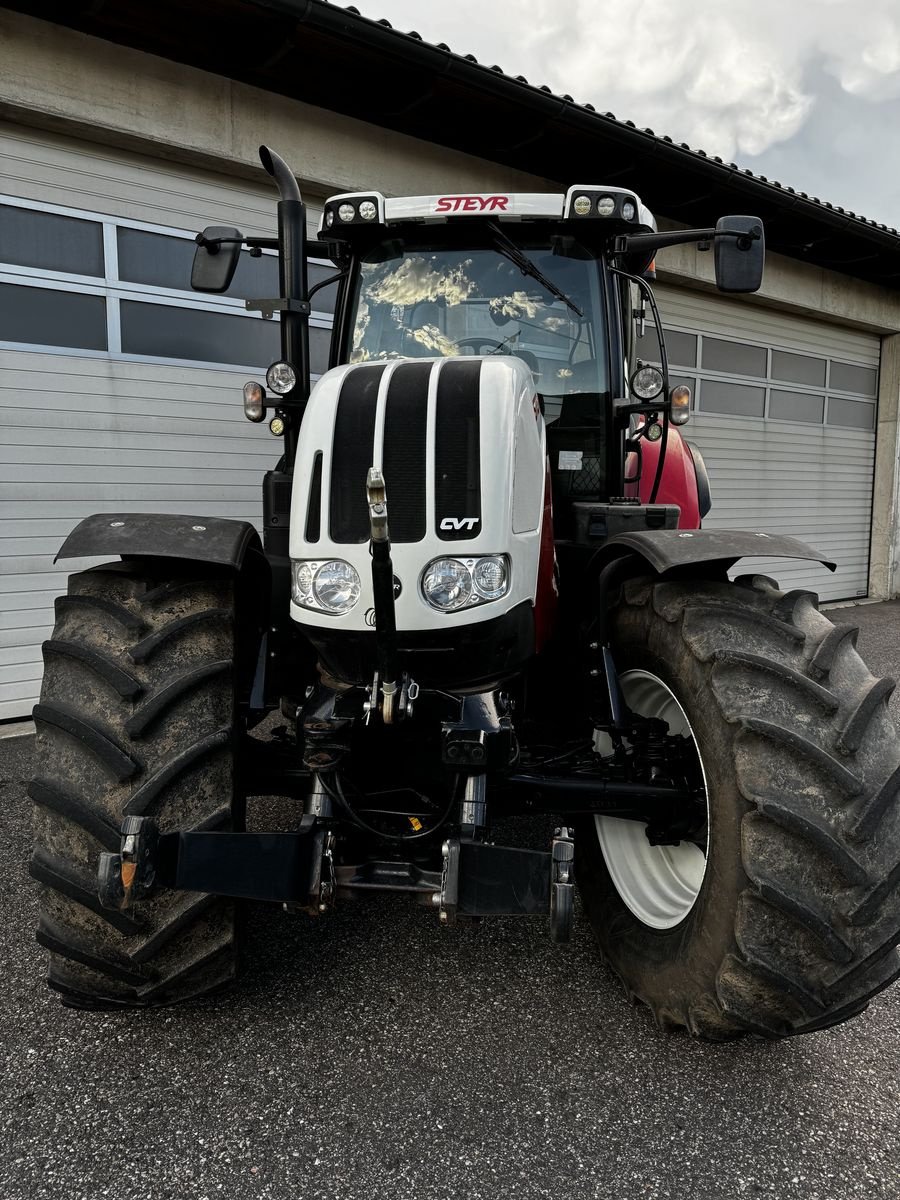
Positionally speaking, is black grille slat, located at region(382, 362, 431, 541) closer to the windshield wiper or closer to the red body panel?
the windshield wiper

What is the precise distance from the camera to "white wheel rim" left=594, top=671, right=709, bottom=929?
93.2 inches

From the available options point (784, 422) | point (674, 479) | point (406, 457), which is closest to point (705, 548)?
point (406, 457)

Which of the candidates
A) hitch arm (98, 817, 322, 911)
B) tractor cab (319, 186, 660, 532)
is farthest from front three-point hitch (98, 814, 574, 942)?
tractor cab (319, 186, 660, 532)

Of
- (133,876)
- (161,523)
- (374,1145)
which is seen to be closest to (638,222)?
(161,523)

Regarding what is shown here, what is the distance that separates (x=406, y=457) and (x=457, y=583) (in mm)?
342

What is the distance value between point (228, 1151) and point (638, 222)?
291 centimetres

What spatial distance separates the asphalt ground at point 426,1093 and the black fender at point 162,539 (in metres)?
1.23

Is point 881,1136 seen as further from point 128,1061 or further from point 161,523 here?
point 161,523

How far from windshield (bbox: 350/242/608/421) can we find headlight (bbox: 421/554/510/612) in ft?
3.68

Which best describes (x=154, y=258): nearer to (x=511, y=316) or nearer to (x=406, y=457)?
(x=511, y=316)

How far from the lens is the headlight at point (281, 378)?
112 inches

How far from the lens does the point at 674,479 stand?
3688 millimetres

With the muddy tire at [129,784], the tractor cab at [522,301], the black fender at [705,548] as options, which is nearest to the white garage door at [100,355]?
the tractor cab at [522,301]

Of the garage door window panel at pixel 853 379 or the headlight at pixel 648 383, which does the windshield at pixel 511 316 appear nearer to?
the headlight at pixel 648 383
